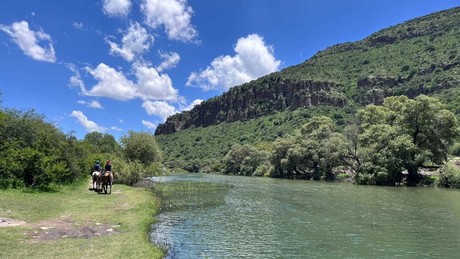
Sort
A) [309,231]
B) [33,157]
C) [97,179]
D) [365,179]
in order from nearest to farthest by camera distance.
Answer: [309,231], [33,157], [97,179], [365,179]

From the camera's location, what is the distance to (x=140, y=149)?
70.0m

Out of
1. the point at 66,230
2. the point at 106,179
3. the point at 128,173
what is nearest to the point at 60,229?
the point at 66,230

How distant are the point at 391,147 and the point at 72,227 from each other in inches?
2430

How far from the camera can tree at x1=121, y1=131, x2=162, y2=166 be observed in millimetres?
70125

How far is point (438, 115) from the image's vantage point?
6906 cm

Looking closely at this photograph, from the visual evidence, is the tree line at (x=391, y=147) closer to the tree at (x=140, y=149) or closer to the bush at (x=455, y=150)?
the bush at (x=455, y=150)

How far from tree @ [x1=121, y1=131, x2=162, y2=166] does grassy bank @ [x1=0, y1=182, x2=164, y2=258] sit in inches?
1551

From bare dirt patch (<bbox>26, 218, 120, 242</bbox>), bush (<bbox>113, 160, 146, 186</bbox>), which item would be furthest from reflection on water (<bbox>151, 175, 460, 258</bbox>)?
bush (<bbox>113, 160, 146, 186</bbox>)

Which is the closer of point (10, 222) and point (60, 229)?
point (60, 229)

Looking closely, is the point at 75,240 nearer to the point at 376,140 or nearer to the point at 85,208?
the point at 85,208

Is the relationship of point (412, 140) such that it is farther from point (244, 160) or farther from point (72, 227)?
point (244, 160)

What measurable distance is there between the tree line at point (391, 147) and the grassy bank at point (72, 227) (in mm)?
51706

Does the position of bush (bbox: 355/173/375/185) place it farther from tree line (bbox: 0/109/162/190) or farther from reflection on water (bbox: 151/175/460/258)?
tree line (bbox: 0/109/162/190)

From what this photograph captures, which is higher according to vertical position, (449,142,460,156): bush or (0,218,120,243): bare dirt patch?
(449,142,460,156): bush
